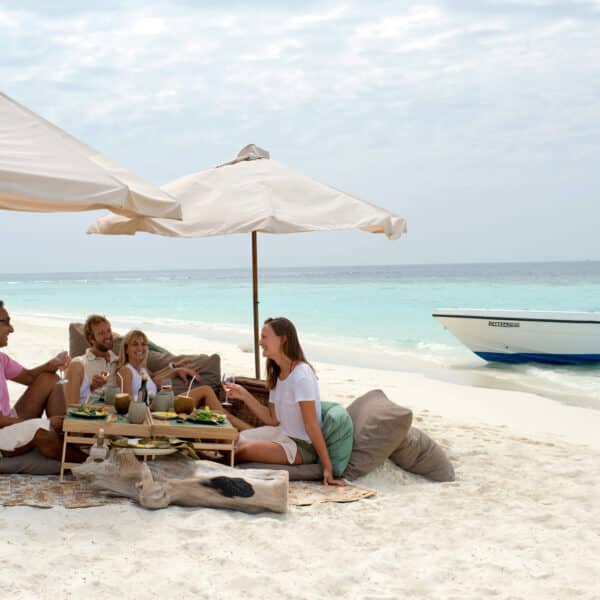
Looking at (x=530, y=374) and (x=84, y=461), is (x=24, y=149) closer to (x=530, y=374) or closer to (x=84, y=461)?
(x=84, y=461)

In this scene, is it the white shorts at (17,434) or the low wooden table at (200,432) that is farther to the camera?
the white shorts at (17,434)

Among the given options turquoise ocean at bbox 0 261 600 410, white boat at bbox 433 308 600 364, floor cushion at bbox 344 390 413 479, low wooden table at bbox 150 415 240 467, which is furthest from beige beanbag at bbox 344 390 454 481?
white boat at bbox 433 308 600 364

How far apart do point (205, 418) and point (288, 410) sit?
52cm

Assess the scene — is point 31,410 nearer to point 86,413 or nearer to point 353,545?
point 86,413

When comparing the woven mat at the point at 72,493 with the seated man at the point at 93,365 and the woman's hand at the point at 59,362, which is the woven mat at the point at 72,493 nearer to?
the woman's hand at the point at 59,362

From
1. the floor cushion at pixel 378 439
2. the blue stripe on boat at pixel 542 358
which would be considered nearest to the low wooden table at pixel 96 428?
the floor cushion at pixel 378 439

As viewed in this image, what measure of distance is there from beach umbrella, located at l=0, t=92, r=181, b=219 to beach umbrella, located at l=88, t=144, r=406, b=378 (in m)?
0.70

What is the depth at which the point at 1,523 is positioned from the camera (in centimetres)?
339

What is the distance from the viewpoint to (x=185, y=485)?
12.3ft

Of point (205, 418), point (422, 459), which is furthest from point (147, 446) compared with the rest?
point (422, 459)

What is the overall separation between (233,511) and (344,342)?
13846 millimetres

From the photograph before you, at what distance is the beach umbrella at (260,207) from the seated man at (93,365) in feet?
2.55

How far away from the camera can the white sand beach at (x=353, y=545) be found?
9.56 feet

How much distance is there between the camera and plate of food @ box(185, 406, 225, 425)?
4.13 m
